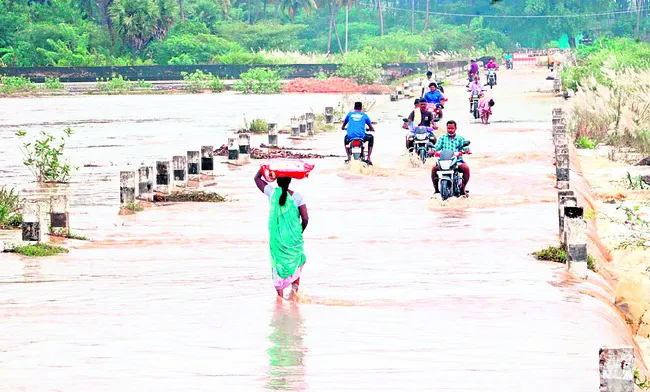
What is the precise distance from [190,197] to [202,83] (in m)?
50.9

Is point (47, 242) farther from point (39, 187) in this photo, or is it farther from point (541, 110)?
point (541, 110)

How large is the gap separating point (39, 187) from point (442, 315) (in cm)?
1407

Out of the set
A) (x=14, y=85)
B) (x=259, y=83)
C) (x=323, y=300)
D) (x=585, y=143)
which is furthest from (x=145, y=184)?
(x=14, y=85)

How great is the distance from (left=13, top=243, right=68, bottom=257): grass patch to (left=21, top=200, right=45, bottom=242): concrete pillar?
177mm

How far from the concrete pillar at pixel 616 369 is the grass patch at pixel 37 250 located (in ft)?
33.7

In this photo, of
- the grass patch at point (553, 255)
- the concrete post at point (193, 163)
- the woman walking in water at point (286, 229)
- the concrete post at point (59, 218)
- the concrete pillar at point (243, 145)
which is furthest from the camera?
the concrete pillar at point (243, 145)

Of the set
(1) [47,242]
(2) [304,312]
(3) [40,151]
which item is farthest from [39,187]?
(2) [304,312]

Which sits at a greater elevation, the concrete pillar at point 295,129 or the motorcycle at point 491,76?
the motorcycle at point 491,76

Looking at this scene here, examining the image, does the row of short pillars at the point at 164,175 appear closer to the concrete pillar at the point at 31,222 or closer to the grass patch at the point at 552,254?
the concrete pillar at the point at 31,222

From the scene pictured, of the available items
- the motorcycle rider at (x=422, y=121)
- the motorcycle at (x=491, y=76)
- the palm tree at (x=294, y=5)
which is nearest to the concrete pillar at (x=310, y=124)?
the motorcycle rider at (x=422, y=121)

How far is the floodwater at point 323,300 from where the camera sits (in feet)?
36.4

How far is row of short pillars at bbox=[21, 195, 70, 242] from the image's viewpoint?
1752 cm

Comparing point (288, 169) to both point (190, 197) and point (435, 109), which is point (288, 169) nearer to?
point (190, 197)

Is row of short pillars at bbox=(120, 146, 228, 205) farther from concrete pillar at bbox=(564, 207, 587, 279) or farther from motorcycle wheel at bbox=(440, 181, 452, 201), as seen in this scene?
concrete pillar at bbox=(564, 207, 587, 279)
